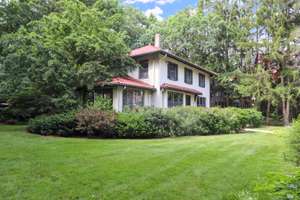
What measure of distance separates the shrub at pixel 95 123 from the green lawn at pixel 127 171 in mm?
2713

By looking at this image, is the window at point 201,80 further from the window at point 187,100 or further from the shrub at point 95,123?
the shrub at point 95,123

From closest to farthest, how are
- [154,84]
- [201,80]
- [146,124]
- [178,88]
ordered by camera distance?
[146,124] → [154,84] → [178,88] → [201,80]

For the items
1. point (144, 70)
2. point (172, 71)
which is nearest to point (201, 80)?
point (172, 71)

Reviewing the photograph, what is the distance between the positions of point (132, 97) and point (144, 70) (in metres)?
2.90

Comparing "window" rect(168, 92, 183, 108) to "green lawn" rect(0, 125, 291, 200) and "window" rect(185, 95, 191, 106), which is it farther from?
"green lawn" rect(0, 125, 291, 200)

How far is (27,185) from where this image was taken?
16.4 feet

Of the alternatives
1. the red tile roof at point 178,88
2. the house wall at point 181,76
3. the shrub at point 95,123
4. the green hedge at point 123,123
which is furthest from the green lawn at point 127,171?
the house wall at point 181,76

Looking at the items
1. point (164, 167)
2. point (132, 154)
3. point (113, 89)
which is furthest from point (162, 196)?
point (113, 89)

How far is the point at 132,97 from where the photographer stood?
19594 mm

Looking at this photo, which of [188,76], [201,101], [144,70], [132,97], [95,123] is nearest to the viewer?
[95,123]

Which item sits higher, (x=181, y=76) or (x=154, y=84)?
(x=181, y=76)

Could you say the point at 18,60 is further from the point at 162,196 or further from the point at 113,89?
the point at 162,196

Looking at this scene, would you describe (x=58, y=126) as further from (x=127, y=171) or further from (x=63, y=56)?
(x=127, y=171)

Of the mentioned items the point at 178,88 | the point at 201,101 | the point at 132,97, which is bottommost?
the point at 132,97
